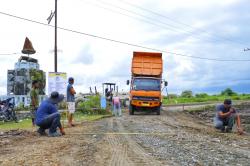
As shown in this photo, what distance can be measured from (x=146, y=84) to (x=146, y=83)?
0.07 meters

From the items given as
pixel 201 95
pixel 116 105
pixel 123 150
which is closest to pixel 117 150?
pixel 123 150

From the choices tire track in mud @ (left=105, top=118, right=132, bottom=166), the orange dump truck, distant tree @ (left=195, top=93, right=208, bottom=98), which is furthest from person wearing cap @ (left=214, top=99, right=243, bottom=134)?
distant tree @ (left=195, top=93, right=208, bottom=98)

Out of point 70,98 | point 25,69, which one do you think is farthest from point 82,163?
point 25,69

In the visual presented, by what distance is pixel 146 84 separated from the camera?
111 feet

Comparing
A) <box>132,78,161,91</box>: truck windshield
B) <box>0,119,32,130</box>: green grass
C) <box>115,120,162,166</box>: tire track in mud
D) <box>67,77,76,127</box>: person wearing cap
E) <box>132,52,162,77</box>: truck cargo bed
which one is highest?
<box>132,52,162,77</box>: truck cargo bed

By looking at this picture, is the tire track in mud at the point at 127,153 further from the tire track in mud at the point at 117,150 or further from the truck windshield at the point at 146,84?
the truck windshield at the point at 146,84

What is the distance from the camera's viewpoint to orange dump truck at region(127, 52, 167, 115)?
33562mm

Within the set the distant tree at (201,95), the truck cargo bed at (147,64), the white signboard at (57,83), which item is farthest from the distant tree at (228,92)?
the white signboard at (57,83)

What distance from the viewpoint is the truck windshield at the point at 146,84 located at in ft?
111

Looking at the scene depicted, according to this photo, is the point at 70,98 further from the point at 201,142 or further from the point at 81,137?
the point at 201,142

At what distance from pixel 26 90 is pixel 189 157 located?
29478 mm

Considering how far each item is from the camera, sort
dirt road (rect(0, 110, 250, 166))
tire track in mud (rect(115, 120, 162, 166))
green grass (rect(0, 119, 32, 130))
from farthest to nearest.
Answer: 1. green grass (rect(0, 119, 32, 130))
2. dirt road (rect(0, 110, 250, 166))
3. tire track in mud (rect(115, 120, 162, 166))

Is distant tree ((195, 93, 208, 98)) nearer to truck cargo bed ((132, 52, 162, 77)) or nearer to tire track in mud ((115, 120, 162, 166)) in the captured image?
truck cargo bed ((132, 52, 162, 77))

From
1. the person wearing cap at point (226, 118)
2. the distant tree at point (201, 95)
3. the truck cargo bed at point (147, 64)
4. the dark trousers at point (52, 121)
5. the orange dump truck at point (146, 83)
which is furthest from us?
the distant tree at point (201, 95)
